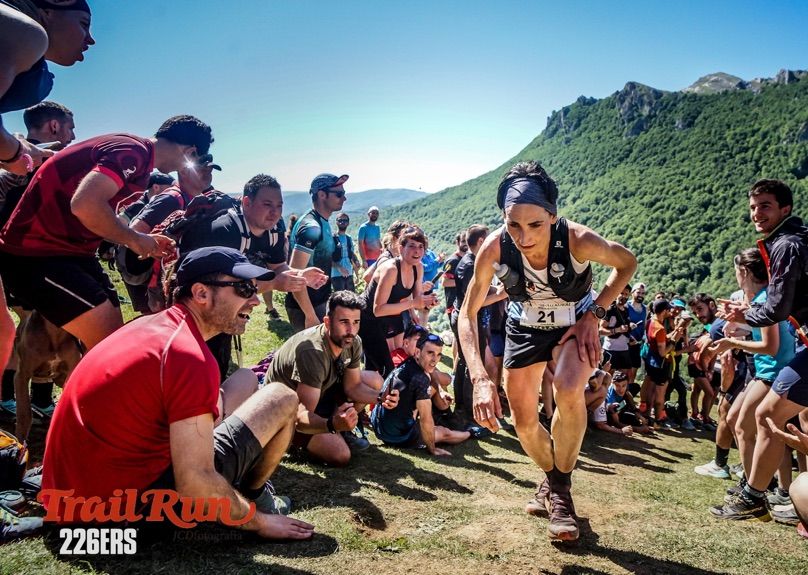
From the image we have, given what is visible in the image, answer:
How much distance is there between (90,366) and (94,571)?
0.95m

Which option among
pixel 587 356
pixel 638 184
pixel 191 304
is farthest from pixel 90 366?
pixel 638 184

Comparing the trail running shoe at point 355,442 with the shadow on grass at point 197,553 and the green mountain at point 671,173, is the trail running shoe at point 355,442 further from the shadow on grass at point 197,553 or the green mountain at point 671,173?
the green mountain at point 671,173

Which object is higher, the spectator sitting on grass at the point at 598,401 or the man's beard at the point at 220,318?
the man's beard at the point at 220,318

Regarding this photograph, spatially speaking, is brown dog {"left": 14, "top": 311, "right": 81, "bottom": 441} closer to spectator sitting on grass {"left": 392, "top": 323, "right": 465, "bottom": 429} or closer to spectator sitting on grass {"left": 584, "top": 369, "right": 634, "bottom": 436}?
spectator sitting on grass {"left": 392, "top": 323, "right": 465, "bottom": 429}

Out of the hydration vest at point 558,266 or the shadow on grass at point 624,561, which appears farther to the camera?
the hydration vest at point 558,266

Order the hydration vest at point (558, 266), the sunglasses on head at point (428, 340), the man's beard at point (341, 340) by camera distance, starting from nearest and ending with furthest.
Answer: the hydration vest at point (558, 266) → the man's beard at point (341, 340) → the sunglasses on head at point (428, 340)

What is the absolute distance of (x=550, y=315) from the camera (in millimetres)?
3623

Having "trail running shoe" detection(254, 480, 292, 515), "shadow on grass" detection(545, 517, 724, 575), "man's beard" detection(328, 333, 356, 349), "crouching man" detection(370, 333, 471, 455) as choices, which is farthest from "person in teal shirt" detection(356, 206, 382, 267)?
"shadow on grass" detection(545, 517, 724, 575)

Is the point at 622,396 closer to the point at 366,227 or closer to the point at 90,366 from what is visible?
the point at 366,227

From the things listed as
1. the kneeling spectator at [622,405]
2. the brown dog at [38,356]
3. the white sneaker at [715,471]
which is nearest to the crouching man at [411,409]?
the brown dog at [38,356]

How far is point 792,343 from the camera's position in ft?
14.5

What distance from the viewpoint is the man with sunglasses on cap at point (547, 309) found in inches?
131

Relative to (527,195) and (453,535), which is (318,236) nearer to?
(527,195)

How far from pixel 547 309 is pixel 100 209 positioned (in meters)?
3.24
